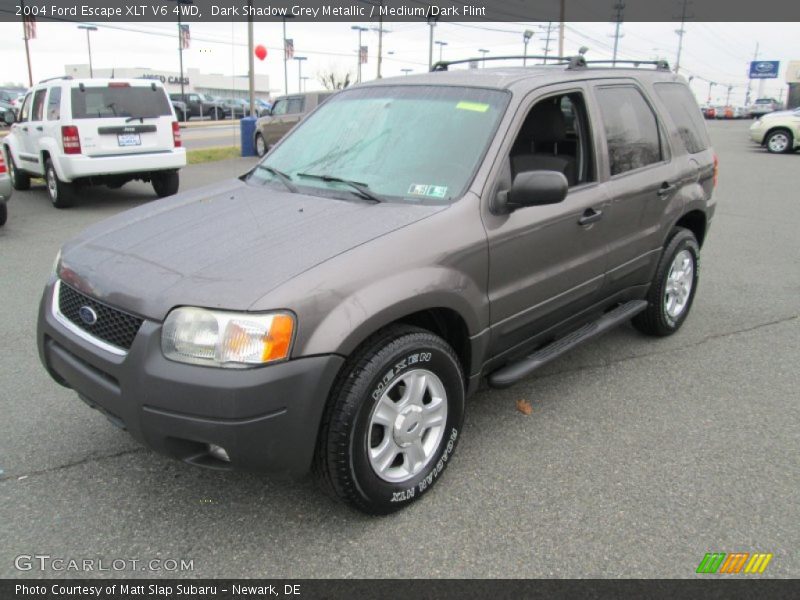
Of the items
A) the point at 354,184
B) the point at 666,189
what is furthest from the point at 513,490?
the point at 666,189

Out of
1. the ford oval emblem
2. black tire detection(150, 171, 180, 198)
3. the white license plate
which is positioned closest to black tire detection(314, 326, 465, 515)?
the ford oval emblem

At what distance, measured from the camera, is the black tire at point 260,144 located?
62.9ft

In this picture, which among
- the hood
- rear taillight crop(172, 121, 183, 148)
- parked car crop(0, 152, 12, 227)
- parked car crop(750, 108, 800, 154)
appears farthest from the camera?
parked car crop(750, 108, 800, 154)

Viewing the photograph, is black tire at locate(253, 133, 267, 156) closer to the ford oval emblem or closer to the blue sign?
the ford oval emblem

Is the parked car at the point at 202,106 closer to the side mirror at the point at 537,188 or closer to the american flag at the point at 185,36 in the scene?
the american flag at the point at 185,36

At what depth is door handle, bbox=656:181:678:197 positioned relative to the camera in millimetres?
4312

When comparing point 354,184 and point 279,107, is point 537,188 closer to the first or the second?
point 354,184

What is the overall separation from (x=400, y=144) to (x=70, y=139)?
8159 mm

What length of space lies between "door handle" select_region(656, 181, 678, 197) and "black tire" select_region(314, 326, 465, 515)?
2.22m

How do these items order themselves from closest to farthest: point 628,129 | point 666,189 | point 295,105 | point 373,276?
point 373,276 < point 628,129 < point 666,189 < point 295,105

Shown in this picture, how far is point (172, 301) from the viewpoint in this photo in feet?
7.99

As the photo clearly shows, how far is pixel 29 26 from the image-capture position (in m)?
45.4

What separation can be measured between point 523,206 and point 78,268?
2036 mm

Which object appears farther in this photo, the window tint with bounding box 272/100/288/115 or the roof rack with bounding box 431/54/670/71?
the window tint with bounding box 272/100/288/115
